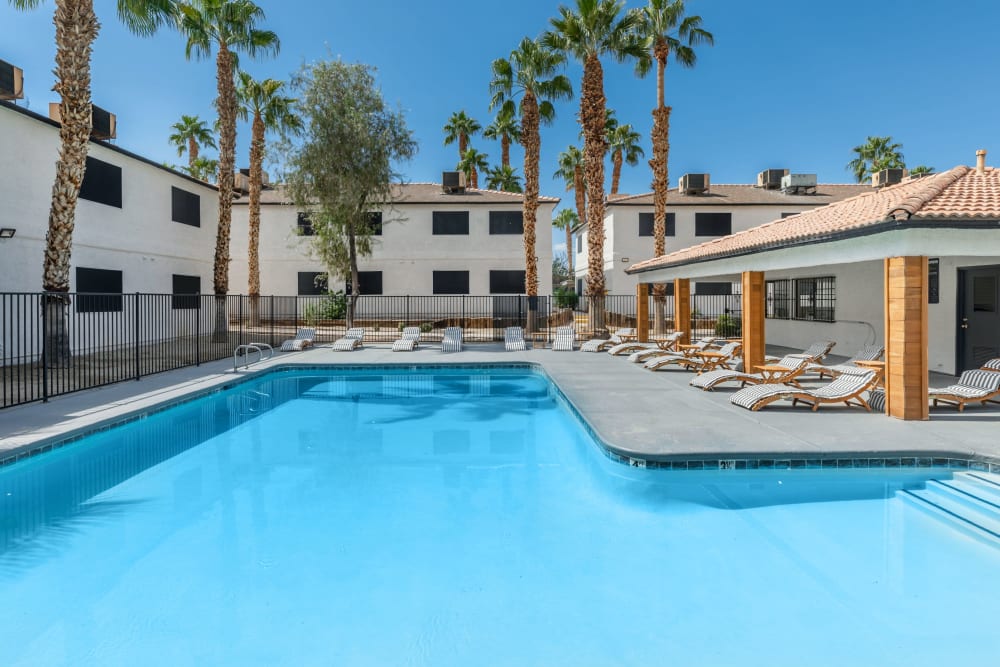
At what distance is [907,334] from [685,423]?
337 cm

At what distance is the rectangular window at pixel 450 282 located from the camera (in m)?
28.7

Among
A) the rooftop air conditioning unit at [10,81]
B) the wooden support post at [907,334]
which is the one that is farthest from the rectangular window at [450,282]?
the wooden support post at [907,334]

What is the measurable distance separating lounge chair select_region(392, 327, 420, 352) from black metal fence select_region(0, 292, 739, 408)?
10.3 feet

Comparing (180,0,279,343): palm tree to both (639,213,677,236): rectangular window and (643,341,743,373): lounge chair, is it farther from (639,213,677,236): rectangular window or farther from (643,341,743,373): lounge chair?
(639,213,677,236): rectangular window

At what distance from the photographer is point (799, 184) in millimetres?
31453

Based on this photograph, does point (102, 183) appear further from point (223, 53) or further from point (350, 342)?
point (350, 342)

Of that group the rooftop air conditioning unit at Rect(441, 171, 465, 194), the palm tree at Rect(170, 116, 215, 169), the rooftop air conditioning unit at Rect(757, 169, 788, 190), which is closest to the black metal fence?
the rooftop air conditioning unit at Rect(441, 171, 465, 194)

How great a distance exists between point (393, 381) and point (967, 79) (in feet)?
68.5

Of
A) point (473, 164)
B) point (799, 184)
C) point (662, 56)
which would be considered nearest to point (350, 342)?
point (662, 56)

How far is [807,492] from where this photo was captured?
21.4 ft

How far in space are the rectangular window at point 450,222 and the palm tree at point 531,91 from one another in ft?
21.1

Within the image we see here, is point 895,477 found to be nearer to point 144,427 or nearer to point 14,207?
point 144,427

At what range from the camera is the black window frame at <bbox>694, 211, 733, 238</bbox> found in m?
30.0

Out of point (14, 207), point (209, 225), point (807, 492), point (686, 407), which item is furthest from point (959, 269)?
point (209, 225)
